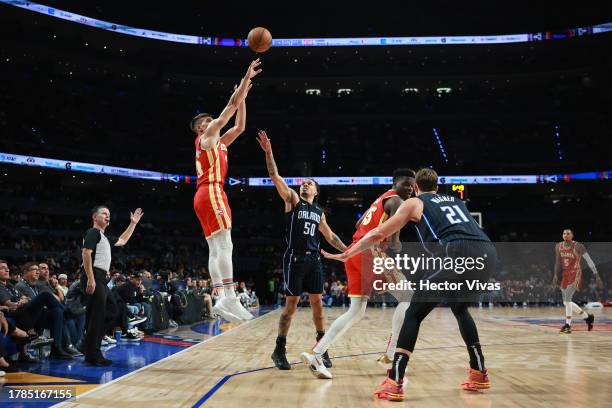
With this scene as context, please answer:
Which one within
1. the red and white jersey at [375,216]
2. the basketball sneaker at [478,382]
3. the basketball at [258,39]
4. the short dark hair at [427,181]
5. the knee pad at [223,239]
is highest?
the basketball at [258,39]

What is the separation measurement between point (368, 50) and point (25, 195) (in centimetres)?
2186

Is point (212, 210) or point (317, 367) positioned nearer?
point (212, 210)

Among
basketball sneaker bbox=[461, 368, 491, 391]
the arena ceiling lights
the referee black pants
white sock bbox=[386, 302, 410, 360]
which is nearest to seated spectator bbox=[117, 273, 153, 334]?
the referee black pants

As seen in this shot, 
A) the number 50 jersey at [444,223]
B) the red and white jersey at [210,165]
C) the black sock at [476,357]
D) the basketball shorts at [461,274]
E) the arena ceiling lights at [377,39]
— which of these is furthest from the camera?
the arena ceiling lights at [377,39]

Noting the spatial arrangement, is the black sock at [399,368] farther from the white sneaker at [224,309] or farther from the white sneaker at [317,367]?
the white sneaker at [224,309]

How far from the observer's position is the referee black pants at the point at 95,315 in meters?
7.51

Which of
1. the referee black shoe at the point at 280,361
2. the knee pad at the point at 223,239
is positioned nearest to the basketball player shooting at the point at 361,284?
the referee black shoe at the point at 280,361

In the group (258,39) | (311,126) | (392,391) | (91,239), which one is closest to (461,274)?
(392,391)

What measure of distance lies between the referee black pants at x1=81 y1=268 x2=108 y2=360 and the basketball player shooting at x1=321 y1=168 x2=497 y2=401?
3.95 meters

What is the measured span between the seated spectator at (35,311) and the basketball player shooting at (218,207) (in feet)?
10.1

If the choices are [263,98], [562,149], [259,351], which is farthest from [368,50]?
[259,351]

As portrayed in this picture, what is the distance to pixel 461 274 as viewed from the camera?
5.25 m

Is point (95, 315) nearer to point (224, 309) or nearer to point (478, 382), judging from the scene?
point (224, 309)

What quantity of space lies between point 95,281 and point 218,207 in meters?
2.75
